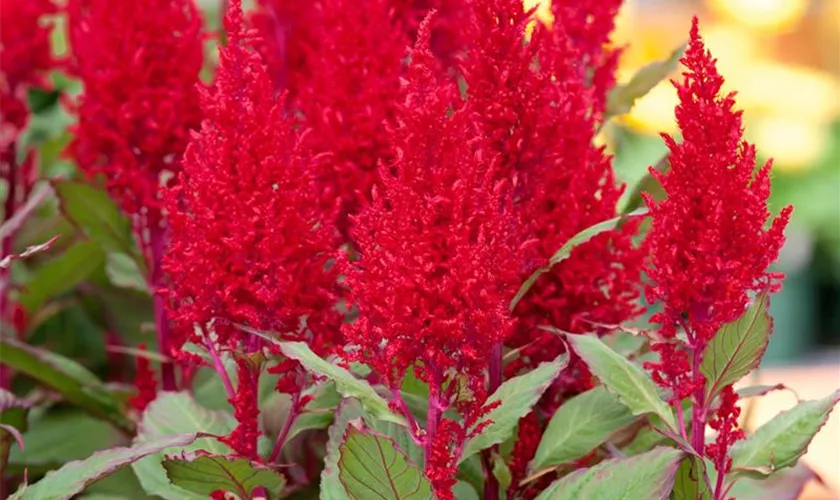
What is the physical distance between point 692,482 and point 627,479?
0.24 ft

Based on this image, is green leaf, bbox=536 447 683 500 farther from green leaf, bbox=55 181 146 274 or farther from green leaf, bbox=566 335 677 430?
green leaf, bbox=55 181 146 274

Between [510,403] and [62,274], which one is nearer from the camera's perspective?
[510,403]

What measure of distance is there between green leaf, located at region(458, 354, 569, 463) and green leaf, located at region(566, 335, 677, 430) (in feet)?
0.07

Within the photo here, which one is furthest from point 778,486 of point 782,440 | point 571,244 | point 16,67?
point 16,67

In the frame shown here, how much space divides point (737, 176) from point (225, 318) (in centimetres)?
43

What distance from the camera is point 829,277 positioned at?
5.45 metres

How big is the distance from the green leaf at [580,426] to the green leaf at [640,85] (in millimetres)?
380

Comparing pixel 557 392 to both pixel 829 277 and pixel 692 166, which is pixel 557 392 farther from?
pixel 829 277

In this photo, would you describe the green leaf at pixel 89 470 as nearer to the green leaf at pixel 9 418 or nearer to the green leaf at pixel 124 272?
the green leaf at pixel 9 418

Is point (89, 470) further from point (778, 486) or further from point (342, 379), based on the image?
point (778, 486)

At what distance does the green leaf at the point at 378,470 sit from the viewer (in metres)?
0.89

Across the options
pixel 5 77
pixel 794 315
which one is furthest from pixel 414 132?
pixel 794 315

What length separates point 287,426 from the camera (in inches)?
42.5

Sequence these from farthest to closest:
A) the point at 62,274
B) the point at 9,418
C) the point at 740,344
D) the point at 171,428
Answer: the point at 62,274, the point at 9,418, the point at 171,428, the point at 740,344
